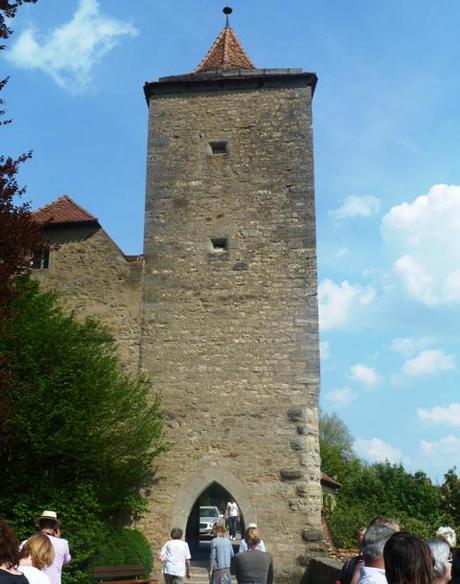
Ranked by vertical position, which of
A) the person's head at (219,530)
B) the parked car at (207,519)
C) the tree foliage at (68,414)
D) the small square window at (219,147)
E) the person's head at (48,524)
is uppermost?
the small square window at (219,147)

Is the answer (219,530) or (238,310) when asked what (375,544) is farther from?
(238,310)

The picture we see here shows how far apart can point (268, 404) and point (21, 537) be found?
4833mm

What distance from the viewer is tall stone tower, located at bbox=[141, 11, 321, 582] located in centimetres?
1203

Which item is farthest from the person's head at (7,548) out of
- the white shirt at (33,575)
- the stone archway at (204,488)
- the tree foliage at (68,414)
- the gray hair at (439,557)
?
the stone archway at (204,488)

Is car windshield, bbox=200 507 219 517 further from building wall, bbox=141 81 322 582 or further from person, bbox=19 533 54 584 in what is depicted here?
person, bbox=19 533 54 584

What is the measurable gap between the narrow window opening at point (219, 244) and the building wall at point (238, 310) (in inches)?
3.0

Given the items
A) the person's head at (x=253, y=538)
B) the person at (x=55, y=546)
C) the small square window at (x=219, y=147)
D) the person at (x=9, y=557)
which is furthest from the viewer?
the small square window at (x=219, y=147)

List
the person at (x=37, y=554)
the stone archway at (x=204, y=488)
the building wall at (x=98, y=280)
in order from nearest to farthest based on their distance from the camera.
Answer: the person at (x=37, y=554), the stone archway at (x=204, y=488), the building wall at (x=98, y=280)

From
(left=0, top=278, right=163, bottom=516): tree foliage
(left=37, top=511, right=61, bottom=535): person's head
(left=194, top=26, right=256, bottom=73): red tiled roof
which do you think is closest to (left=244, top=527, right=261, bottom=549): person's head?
(left=37, top=511, right=61, bottom=535): person's head

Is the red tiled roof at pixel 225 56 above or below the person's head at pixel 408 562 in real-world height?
above

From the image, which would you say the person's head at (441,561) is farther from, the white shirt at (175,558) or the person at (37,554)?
the white shirt at (175,558)

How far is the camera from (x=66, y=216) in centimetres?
1407

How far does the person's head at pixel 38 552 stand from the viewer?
166 inches

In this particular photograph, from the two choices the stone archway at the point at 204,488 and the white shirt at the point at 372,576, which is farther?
the stone archway at the point at 204,488
